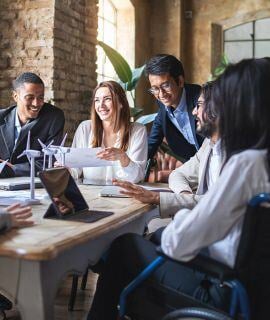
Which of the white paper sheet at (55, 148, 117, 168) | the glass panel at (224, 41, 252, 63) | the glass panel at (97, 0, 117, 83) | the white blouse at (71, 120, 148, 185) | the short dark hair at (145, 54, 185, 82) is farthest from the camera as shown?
→ the glass panel at (224, 41, 252, 63)

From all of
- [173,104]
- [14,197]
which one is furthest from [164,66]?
[14,197]

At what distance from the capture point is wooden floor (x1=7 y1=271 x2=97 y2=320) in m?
2.70

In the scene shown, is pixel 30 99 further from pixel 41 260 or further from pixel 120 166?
pixel 41 260

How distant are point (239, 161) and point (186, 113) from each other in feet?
→ 6.60

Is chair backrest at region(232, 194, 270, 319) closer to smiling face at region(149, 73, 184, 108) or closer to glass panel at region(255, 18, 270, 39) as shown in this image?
smiling face at region(149, 73, 184, 108)

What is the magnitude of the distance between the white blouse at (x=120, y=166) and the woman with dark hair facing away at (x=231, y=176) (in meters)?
1.32

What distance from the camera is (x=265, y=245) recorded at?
1466 millimetres

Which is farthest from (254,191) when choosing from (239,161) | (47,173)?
(47,173)

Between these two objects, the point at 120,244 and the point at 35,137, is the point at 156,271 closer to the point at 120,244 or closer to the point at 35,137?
the point at 120,244

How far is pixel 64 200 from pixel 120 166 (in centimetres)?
108

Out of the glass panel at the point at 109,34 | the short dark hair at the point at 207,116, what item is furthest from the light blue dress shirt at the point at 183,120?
the glass panel at the point at 109,34

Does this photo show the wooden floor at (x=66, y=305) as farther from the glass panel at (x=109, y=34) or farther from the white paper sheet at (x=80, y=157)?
the glass panel at (x=109, y=34)

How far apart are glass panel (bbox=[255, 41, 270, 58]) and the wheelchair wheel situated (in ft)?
21.5

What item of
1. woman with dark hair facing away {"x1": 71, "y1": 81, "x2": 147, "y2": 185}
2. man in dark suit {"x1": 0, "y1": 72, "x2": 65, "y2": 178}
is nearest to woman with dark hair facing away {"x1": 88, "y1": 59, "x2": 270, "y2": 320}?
woman with dark hair facing away {"x1": 71, "y1": 81, "x2": 147, "y2": 185}
